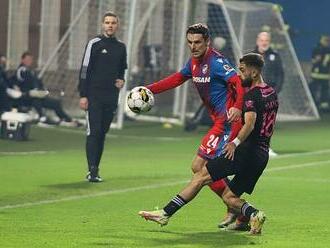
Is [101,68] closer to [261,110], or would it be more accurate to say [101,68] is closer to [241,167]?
[241,167]

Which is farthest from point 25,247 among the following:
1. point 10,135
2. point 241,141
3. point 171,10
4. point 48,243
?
point 171,10

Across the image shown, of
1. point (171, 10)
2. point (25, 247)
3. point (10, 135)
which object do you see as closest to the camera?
point (25, 247)

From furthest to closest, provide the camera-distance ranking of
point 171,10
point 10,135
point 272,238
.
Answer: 1. point 171,10
2. point 10,135
3. point 272,238

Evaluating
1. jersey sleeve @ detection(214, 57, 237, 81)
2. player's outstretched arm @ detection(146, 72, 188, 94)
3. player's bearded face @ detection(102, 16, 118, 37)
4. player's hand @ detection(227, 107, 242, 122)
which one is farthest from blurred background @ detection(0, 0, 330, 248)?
player's bearded face @ detection(102, 16, 118, 37)

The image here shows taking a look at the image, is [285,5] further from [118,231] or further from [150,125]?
[118,231]

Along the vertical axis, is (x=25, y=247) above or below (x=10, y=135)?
above

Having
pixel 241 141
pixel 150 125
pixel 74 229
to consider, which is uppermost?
pixel 241 141

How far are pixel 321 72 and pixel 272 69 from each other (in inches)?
574

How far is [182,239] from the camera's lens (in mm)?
12039

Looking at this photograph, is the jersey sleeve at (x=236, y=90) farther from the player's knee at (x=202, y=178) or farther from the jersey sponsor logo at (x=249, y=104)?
the player's knee at (x=202, y=178)

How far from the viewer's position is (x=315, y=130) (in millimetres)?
30062

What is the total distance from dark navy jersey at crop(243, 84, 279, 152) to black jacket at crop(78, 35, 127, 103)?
548 centimetres

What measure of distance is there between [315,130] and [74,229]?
17.9 metres

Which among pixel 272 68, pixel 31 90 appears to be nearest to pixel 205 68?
pixel 272 68
